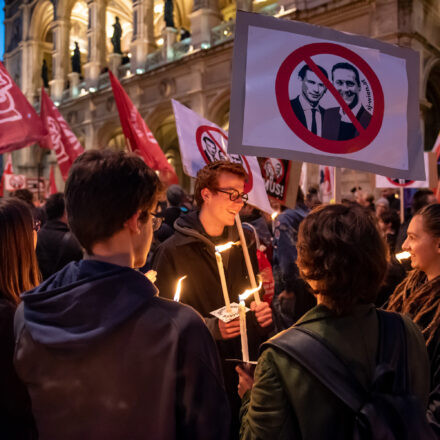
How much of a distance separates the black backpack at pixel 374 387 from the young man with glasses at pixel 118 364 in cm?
23

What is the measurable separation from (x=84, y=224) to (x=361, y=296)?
2.48 feet

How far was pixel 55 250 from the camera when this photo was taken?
3.57 meters

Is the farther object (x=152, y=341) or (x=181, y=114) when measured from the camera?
(x=181, y=114)

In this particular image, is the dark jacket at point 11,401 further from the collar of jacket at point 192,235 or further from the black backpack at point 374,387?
the collar of jacket at point 192,235

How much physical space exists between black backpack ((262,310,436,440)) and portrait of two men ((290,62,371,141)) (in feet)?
3.78

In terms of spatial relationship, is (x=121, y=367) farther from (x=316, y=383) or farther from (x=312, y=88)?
(x=312, y=88)

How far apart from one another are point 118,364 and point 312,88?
162 centimetres

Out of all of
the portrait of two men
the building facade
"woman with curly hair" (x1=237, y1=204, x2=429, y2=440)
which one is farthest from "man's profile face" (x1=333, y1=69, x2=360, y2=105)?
the building facade

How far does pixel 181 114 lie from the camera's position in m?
3.28

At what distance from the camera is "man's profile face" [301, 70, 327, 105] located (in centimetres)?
205

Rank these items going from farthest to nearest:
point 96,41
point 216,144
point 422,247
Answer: point 96,41 → point 216,144 → point 422,247

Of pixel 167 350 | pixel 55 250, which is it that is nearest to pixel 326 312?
pixel 167 350

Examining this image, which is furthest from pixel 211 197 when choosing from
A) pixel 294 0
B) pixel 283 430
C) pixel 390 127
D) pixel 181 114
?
pixel 294 0

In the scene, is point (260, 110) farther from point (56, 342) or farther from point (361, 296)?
point (56, 342)
